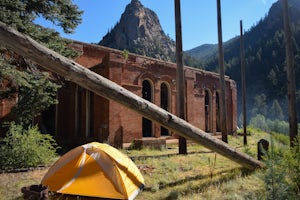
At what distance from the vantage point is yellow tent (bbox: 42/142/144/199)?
226 inches

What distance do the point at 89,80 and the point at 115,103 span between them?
9.75 metres

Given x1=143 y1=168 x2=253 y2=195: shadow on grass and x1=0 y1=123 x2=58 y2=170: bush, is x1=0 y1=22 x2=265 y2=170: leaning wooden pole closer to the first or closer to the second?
x1=143 y1=168 x2=253 y2=195: shadow on grass

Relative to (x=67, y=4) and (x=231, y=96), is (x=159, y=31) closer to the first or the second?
(x=231, y=96)

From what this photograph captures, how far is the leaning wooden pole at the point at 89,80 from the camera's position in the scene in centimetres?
374

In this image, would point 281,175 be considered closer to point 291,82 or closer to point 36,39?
point 291,82

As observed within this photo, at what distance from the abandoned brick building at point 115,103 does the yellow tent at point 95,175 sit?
7364 mm

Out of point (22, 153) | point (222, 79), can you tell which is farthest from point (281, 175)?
point (222, 79)

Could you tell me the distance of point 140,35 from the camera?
102 metres

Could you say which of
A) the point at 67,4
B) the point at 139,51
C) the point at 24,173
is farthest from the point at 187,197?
the point at 139,51

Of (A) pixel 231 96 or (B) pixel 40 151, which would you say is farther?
(A) pixel 231 96

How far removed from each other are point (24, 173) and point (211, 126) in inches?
679

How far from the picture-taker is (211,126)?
2250 centimetres

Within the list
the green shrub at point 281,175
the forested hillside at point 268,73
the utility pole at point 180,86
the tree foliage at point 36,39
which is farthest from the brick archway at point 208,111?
the forested hillside at point 268,73

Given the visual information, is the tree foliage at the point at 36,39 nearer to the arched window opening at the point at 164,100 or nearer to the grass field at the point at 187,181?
the grass field at the point at 187,181
